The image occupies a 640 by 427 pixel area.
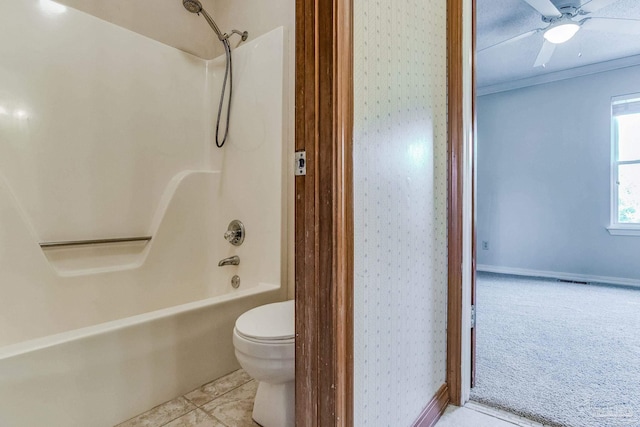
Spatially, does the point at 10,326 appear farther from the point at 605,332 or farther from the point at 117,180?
the point at 605,332

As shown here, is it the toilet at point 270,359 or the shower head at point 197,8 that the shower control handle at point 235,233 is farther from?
the shower head at point 197,8

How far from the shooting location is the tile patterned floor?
1253 mm

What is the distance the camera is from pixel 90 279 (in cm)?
169

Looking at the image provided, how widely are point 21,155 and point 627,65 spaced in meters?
5.23

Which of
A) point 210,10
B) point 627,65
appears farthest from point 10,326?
point 627,65

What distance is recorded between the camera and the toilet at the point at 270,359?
3.64 feet

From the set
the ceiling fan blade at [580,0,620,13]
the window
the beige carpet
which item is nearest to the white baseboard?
the beige carpet

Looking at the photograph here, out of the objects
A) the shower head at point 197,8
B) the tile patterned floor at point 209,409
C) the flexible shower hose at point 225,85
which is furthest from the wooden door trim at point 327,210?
the shower head at point 197,8

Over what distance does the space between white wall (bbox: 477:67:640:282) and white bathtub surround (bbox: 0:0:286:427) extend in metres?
3.48

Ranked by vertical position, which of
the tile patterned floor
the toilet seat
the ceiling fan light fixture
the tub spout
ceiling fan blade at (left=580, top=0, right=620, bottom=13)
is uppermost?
ceiling fan blade at (left=580, top=0, right=620, bottom=13)

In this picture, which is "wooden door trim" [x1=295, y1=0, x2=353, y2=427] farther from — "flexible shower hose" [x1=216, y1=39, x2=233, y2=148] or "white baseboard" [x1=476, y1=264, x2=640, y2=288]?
"white baseboard" [x1=476, y1=264, x2=640, y2=288]

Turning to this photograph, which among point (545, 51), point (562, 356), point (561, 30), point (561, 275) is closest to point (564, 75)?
point (545, 51)

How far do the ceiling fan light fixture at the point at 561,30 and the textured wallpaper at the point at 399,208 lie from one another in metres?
1.60

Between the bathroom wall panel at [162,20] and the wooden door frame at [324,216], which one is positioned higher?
the bathroom wall panel at [162,20]
